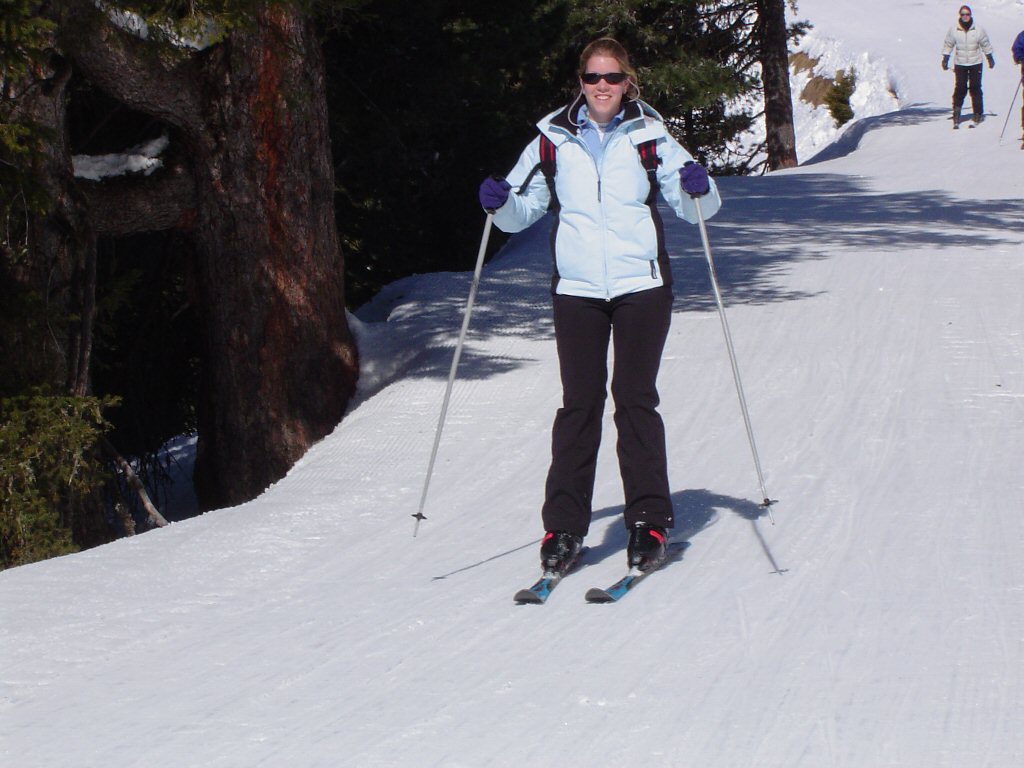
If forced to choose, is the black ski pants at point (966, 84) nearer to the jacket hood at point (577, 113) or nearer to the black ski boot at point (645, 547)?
the jacket hood at point (577, 113)

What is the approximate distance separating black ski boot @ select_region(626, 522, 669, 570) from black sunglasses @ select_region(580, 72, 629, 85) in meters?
1.65

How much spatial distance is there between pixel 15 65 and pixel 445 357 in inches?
168

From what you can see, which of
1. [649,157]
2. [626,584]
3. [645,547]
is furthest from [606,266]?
[626,584]

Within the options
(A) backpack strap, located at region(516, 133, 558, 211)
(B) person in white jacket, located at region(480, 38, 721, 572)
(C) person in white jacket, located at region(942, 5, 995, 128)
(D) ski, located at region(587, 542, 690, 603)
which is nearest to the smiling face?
(B) person in white jacket, located at region(480, 38, 721, 572)

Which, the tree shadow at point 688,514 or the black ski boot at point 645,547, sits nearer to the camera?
the black ski boot at point 645,547

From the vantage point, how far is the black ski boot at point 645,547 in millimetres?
5410

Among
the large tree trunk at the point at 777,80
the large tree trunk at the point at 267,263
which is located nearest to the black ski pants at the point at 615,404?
the large tree trunk at the point at 267,263

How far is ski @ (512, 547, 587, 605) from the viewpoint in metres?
5.24

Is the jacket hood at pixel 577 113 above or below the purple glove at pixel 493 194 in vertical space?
above

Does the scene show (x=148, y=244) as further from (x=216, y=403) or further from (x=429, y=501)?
(x=429, y=501)

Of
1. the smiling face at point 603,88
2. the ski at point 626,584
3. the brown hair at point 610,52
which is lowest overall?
the ski at point 626,584

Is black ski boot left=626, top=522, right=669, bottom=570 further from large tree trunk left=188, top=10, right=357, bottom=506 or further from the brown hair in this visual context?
large tree trunk left=188, top=10, right=357, bottom=506

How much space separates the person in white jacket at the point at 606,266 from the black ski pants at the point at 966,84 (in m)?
20.5

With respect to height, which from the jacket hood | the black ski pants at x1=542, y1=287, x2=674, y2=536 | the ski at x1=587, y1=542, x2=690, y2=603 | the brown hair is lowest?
the ski at x1=587, y1=542, x2=690, y2=603
